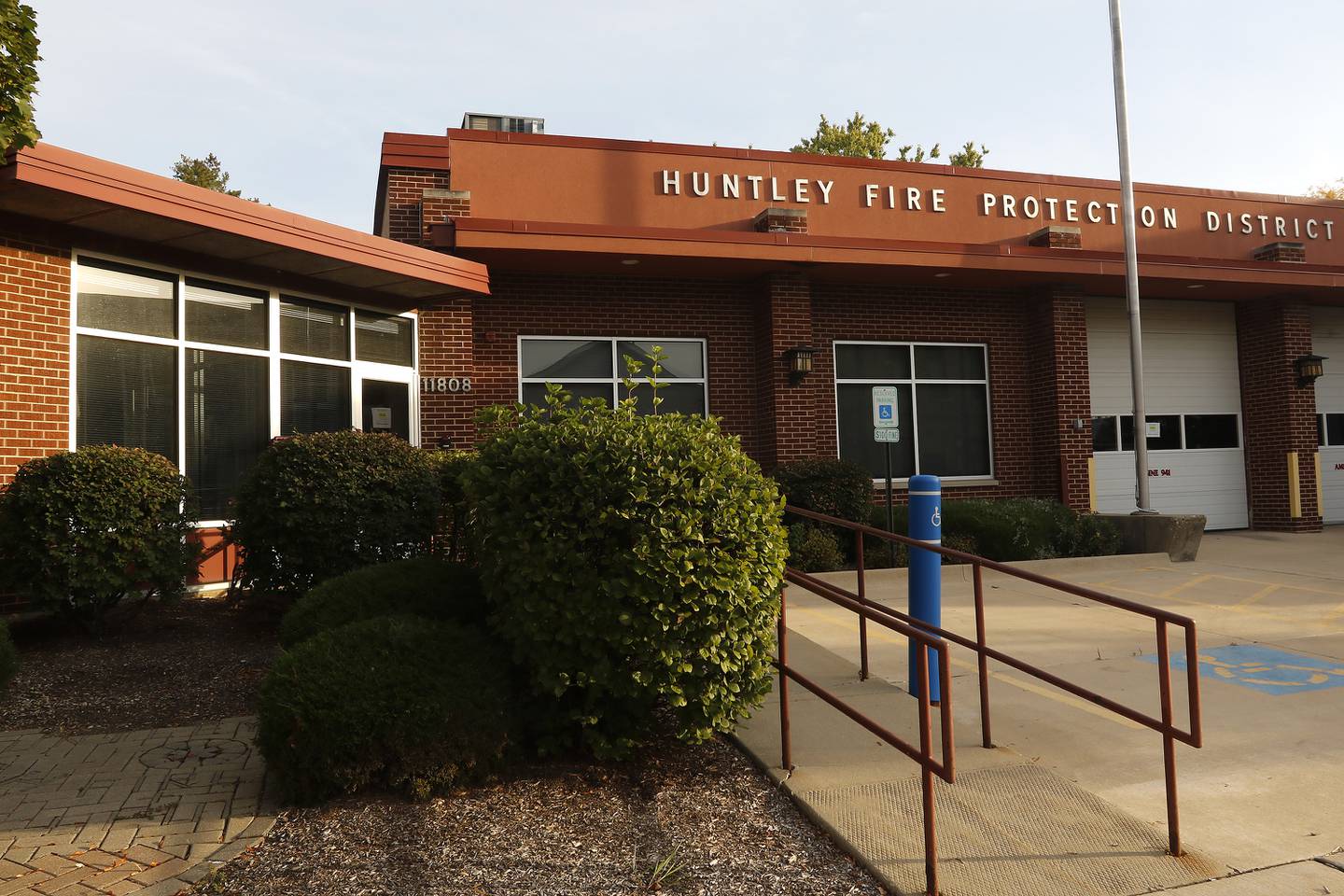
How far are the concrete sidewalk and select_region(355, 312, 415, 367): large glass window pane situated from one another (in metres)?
5.57

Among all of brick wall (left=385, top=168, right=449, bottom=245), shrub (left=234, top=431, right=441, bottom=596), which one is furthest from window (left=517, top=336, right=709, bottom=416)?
shrub (left=234, top=431, right=441, bottom=596)

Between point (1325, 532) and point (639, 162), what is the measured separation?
12.7m

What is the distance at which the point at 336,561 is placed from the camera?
22.5 ft

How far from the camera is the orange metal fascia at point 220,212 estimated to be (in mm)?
6902

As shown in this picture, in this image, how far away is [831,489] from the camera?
1115 cm

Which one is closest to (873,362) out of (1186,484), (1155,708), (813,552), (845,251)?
(845,251)

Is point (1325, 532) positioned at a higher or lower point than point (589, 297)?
lower

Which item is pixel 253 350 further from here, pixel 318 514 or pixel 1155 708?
pixel 1155 708

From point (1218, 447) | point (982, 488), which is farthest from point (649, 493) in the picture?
point (1218, 447)

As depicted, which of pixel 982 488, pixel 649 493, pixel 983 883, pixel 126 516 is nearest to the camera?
pixel 983 883

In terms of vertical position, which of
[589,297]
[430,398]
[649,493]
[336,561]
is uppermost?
[589,297]

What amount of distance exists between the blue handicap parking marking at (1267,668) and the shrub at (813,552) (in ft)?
13.3

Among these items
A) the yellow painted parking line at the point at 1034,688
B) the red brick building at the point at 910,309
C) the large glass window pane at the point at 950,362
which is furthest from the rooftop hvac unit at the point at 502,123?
the yellow painted parking line at the point at 1034,688

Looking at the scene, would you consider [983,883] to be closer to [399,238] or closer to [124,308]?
[124,308]
